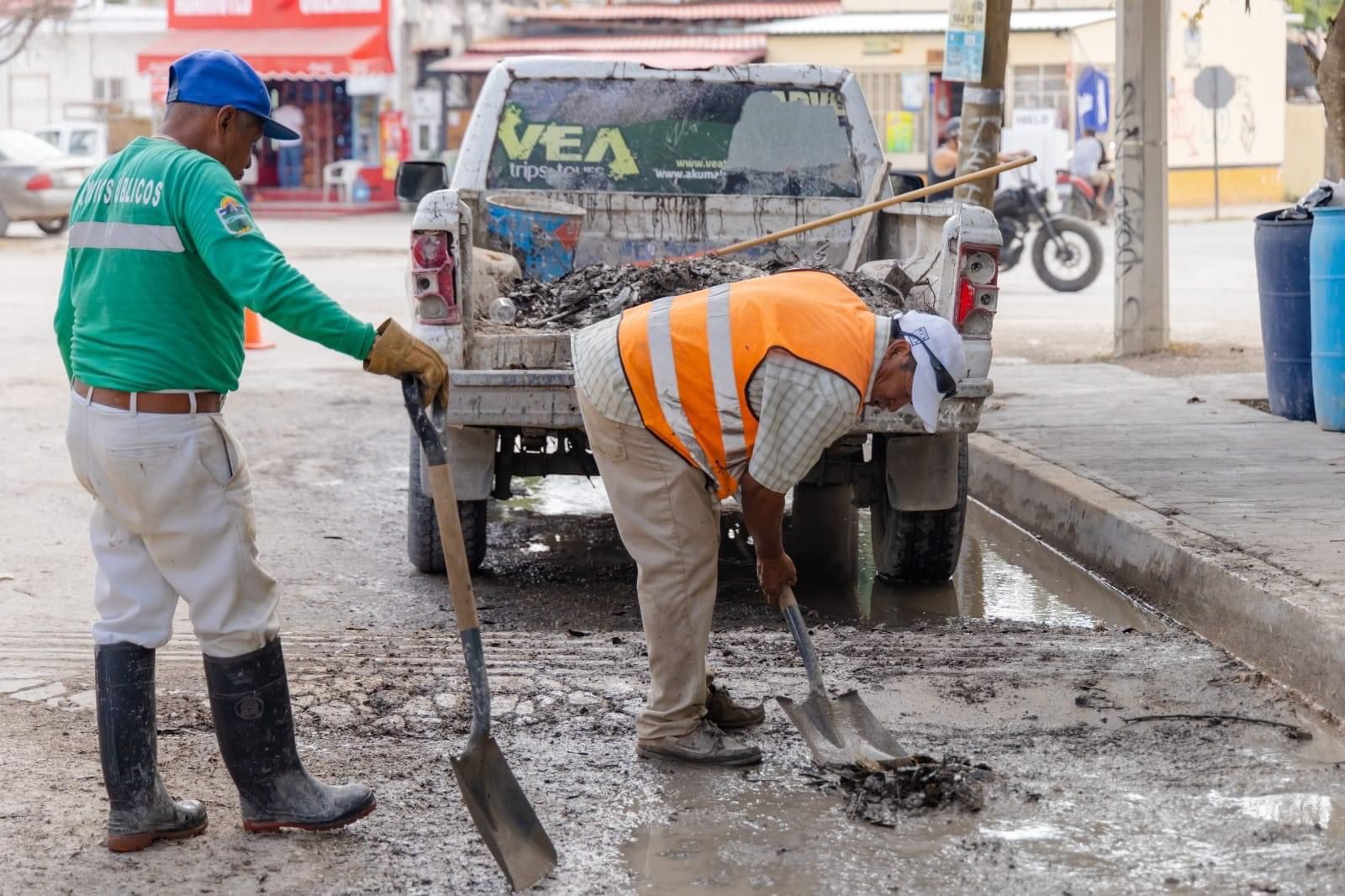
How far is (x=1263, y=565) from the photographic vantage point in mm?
5602

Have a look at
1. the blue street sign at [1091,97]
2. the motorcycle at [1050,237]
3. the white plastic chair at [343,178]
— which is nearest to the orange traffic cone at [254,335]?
the motorcycle at [1050,237]

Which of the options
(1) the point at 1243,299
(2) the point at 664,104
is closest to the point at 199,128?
(2) the point at 664,104

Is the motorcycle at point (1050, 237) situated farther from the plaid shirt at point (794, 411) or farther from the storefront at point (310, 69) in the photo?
the storefront at point (310, 69)

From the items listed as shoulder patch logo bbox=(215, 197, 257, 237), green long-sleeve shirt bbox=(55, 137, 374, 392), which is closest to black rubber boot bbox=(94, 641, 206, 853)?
green long-sleeve shirt bbox=(55, 137, 374, 392)

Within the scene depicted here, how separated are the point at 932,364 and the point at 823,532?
3.64 m

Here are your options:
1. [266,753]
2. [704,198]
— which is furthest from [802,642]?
[704,198]

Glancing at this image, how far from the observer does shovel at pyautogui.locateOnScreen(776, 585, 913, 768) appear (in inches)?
170

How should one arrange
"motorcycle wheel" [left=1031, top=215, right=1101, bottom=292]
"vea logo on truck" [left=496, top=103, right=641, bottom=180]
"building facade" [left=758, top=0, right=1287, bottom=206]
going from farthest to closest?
"building facade" [left=758, top=0, right=1287, bottom=206] < "motorcycle wheel" [left=1031, top=215, right=1101, bottom=292] < "vea logo on truck" [left=496, top=103, right=641, bottom=180]

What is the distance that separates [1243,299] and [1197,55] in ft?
61.2

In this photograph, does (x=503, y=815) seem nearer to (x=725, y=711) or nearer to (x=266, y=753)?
(x=266, y=753)

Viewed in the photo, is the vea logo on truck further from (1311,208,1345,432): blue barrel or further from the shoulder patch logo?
the shoulder patch logo

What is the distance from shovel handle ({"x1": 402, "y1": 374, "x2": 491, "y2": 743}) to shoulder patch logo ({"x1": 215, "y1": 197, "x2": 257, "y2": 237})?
0.48 m

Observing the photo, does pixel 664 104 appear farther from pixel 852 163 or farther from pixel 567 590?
pixel 567 590

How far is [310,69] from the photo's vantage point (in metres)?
34.3
